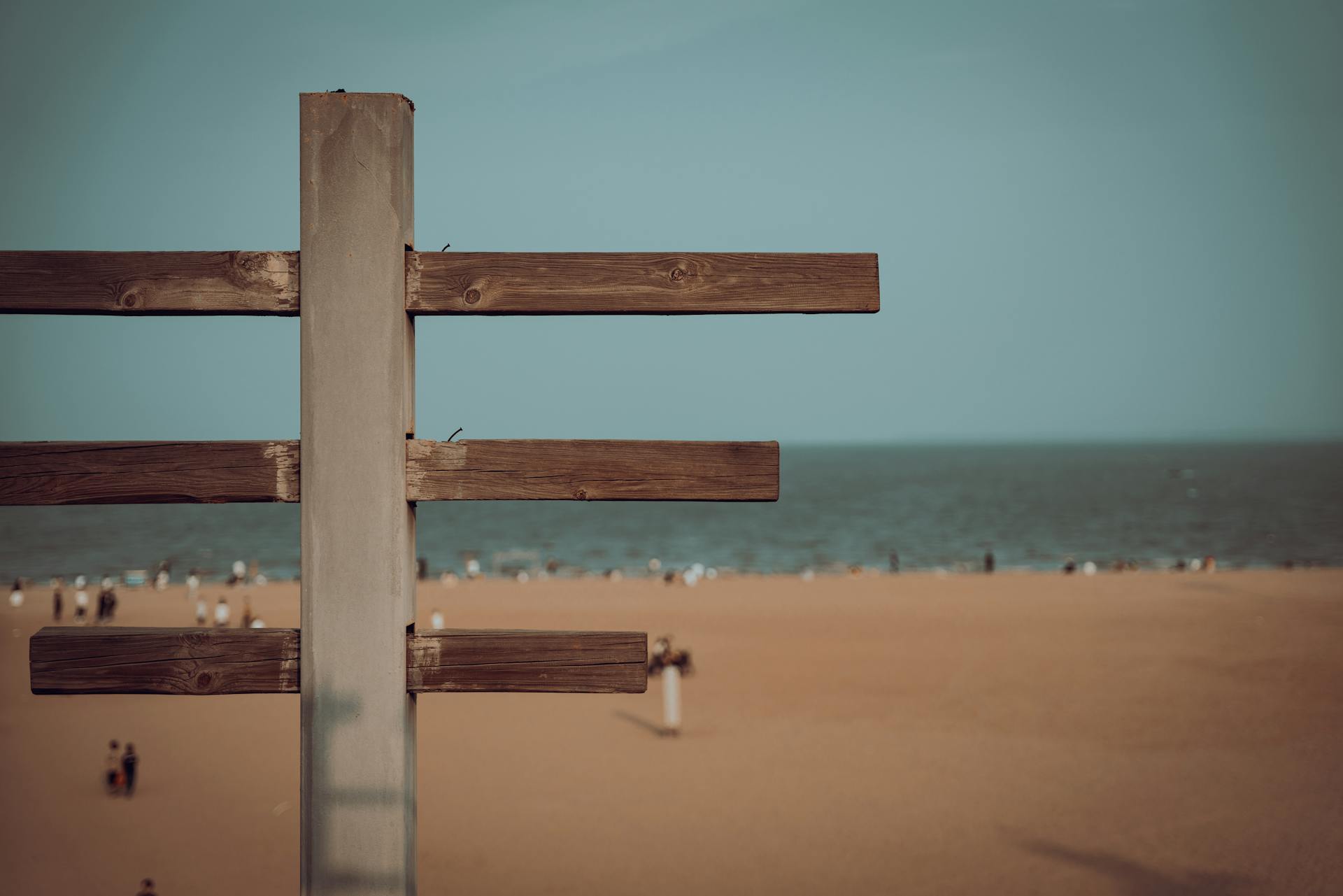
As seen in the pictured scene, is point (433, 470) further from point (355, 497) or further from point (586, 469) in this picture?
point (586, 469)

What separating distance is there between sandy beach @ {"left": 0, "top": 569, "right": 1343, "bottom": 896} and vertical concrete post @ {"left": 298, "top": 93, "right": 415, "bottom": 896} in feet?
Result: 33.1

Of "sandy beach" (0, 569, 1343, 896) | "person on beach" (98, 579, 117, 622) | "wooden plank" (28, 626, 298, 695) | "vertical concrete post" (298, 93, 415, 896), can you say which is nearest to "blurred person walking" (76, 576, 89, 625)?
"person on beach" (98, 579, 117, 622)

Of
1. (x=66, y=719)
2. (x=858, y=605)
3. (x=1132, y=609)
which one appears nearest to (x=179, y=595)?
(x=66, y=719)

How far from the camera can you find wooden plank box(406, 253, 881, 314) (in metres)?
2.79

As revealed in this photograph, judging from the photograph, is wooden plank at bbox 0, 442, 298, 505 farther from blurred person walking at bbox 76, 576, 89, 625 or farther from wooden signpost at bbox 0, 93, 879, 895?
blurred person walking at bbox 76, 576, 89, 625

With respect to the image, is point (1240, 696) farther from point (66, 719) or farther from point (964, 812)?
point (66, 719)

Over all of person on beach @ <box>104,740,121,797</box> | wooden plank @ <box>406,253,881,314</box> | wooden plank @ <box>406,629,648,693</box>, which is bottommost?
person on beach @ <box>104,740,121,797</box>

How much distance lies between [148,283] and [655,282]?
1362 mm

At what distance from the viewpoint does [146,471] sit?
108 inches

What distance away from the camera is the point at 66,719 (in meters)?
18.7

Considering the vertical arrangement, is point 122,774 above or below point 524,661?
below

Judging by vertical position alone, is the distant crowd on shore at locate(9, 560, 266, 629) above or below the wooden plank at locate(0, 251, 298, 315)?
below

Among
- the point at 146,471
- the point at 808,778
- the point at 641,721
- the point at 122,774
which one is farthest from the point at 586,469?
the point at 641,721

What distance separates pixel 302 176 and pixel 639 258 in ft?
2.99
